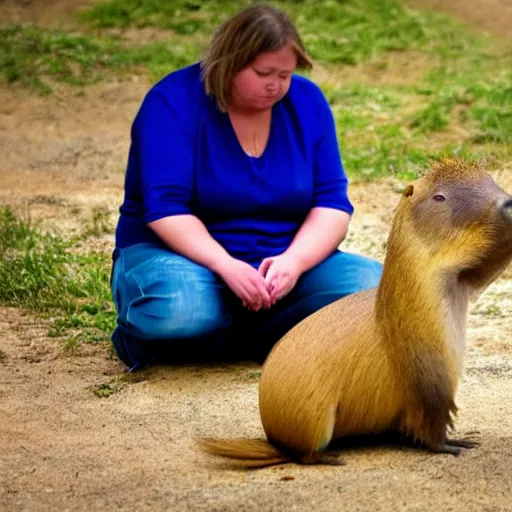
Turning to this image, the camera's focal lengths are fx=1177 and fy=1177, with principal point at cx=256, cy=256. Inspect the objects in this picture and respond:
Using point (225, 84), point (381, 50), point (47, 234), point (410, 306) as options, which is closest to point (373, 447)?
point (410, 306)

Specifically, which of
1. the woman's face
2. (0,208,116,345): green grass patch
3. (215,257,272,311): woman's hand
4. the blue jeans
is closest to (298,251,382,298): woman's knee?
the blue jeans

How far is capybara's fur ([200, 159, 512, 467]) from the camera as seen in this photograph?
3336 millimetres

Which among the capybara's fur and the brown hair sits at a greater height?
the brown hair

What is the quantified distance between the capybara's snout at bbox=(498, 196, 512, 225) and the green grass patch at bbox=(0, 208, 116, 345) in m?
2.65

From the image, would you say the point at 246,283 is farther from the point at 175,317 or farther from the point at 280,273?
the point at 175,317

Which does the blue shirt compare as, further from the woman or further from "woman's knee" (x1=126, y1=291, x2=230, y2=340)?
"woman's knee" (x1=126, y1=291, x2=230, y2=340)

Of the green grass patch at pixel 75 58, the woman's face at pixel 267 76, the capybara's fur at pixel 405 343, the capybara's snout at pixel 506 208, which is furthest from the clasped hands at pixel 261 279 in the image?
the green grass patch at pixel 75 58

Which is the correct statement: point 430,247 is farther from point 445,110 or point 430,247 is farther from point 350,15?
point 350,15

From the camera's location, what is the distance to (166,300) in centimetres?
473

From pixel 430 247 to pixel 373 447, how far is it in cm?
70

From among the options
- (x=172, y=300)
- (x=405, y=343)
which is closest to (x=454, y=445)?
(x=405, y=343)

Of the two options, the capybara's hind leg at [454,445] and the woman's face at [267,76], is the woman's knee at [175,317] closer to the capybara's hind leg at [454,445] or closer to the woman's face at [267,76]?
the woman's face at [267,76]

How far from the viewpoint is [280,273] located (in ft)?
15.0

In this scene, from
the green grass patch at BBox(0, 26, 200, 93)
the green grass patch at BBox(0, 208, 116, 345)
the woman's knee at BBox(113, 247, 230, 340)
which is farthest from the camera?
the green grass patch at BBox(0, 26, 200, 93)
